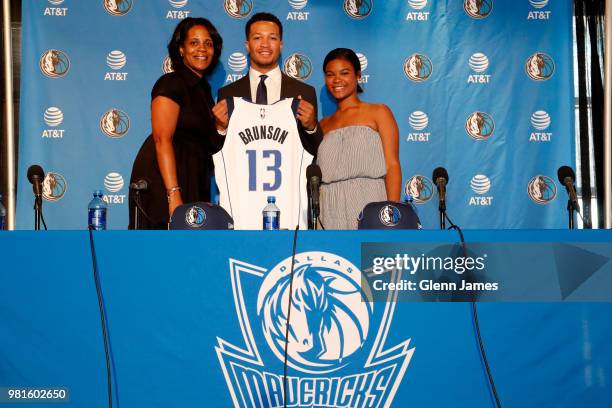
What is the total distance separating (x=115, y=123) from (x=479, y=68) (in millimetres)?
2451

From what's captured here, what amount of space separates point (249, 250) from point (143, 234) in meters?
0.37

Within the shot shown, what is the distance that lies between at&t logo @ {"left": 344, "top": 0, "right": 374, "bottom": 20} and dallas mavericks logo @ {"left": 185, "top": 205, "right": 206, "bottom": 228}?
242cm

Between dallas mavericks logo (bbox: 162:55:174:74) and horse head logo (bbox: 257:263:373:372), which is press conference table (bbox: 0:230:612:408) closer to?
horse head logo (bbox: 257:263:373:372)

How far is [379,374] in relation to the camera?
2355 mm

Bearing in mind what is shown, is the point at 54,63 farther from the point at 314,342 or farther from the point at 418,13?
the point at 314,342

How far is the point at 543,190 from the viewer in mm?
4668

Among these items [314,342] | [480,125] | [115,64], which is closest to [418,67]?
[480,125]

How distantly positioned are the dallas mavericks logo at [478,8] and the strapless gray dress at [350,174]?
1.18m

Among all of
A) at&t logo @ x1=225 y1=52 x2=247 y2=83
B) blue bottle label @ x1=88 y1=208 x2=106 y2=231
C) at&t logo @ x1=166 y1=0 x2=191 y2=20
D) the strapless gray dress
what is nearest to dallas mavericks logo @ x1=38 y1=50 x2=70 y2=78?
at&t logo @ x1=166 y1=0 x2=191 y2=20

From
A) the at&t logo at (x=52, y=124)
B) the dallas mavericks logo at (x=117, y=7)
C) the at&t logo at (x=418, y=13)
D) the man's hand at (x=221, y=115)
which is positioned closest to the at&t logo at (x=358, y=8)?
the at&t logo at (x=418, y=13)

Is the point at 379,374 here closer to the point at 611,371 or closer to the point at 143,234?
the point at 611,371

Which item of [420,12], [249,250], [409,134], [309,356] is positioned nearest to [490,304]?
[309,356]

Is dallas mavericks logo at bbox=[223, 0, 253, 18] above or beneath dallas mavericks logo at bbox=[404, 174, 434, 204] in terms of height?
above

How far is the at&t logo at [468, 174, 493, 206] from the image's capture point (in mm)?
4691
